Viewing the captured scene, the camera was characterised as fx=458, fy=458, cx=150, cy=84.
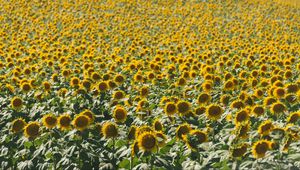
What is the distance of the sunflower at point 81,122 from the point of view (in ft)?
18.2

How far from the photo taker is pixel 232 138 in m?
4.94

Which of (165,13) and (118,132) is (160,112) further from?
(165,13)

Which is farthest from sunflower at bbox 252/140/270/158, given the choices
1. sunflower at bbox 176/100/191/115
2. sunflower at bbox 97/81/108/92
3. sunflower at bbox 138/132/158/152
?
sunflower at bbox 97/81/108/92

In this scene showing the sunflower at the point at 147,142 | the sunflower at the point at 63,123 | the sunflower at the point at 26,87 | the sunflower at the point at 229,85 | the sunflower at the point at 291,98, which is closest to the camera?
the sunflower at the point at 147,142

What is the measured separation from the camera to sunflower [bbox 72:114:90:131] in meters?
5.53

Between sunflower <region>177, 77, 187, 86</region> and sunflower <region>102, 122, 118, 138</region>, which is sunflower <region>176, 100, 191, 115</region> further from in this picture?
sunflower <region>177, 77, 187, 86</region>

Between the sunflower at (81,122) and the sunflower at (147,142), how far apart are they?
1064 mm

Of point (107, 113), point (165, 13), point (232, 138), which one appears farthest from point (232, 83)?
point (165, 13)

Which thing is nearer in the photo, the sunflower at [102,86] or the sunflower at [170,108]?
the sunflower at [170,108]

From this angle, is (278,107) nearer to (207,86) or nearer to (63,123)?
(207,86)

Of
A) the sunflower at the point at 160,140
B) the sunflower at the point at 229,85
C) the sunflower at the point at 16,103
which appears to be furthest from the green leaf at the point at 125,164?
the sunflower at the point at 229,85

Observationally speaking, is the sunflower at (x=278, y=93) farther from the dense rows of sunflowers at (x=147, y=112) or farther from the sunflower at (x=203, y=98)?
the sunflower at (x=203, y=98)

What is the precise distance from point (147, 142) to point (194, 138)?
561 millimetres

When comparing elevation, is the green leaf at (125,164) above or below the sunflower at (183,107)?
below
